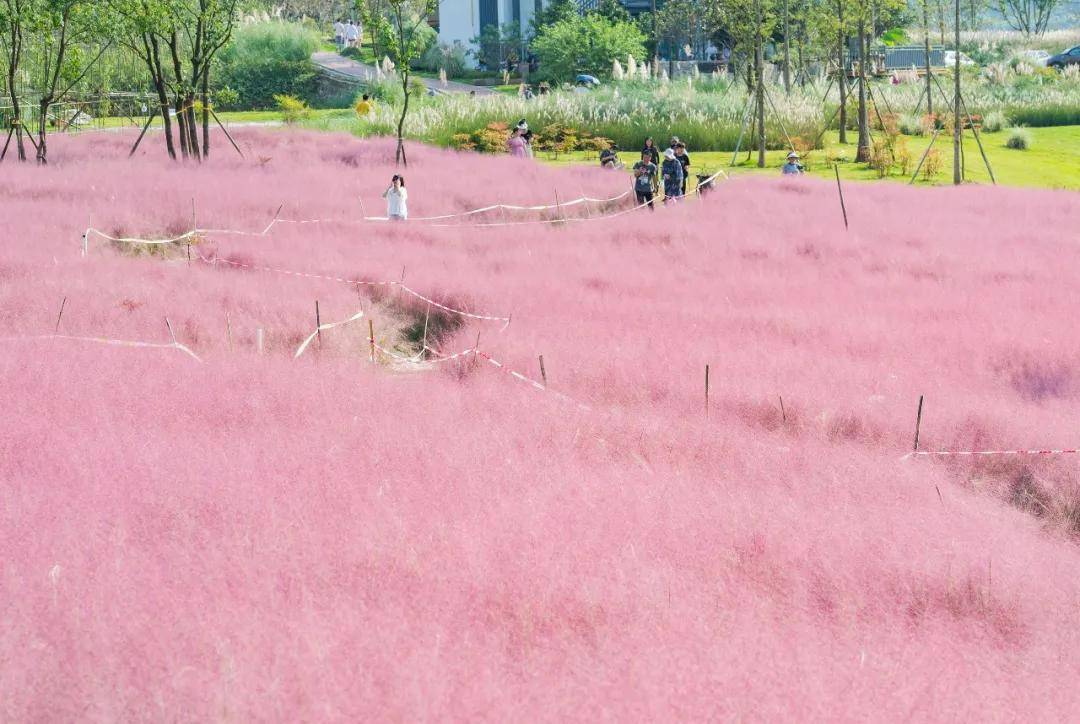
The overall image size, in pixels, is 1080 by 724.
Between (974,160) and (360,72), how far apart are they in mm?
41789

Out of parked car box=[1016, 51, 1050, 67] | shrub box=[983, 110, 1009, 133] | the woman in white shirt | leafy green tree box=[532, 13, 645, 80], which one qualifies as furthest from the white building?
the woman in white shirt

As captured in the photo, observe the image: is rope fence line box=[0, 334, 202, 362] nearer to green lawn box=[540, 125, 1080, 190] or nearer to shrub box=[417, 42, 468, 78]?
green lawn box=[540, 125, 1080, 190]

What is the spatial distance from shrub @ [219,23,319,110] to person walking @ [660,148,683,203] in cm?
4005

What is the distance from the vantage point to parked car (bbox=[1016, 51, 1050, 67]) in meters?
60.9

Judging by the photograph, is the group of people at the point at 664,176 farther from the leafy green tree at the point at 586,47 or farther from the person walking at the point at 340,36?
the person walking at the point at 340,36

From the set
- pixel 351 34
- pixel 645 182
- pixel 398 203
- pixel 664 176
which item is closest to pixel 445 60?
pixel 351 34

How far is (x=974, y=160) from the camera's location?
3128 centimetres

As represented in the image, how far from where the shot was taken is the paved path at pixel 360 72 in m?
62.5

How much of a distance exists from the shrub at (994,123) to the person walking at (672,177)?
61.9 ft

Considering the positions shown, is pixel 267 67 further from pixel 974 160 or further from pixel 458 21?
pixel 974 160

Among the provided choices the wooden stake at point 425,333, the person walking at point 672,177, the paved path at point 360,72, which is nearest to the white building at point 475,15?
the paved path at point 360,72

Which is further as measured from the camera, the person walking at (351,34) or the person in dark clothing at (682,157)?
the person walking at (351,34)

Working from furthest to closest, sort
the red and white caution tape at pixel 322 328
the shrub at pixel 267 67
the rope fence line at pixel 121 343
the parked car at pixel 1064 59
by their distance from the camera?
the parked car at pixel 1064 59, the shrub at pixel 267 67, the red and white caution tape at pixel 322 328, the rope fence line at pixel 121 343

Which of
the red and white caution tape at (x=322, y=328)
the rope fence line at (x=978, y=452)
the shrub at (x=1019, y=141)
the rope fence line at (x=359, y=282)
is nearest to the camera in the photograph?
the rope fence line at (x=978, y=452)
